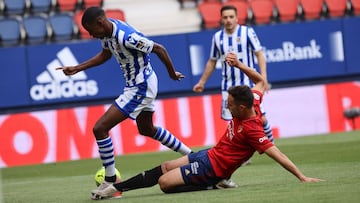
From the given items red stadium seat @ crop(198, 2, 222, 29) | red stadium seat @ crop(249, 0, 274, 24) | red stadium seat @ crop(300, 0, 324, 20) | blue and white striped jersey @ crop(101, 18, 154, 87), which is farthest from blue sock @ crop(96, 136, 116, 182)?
red stadium seat @ crop(300, 0, 324, 20)

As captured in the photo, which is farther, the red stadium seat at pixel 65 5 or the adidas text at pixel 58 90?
the red stadium seat at pixel 65 5

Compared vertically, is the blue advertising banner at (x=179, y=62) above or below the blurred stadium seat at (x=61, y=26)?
below

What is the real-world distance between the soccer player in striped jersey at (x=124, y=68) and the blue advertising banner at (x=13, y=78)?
26.5 feet

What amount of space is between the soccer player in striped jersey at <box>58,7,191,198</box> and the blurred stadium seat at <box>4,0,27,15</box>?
10761 millimetres

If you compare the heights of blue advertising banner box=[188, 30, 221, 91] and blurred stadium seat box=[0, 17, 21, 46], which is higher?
blurred stadium seat box=[0, 17, 21, 46]

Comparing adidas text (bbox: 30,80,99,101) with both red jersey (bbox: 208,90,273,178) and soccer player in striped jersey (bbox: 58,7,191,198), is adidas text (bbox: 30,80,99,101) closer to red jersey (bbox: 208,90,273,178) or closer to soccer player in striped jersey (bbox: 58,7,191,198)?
soccer player in striped jersey (bbox: 58,7,191,198)

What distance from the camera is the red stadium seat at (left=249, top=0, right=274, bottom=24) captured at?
21.6 meters

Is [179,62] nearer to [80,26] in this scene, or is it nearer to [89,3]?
[80,26]

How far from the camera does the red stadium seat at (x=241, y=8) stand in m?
21.3

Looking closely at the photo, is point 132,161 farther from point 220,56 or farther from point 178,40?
point 178,40

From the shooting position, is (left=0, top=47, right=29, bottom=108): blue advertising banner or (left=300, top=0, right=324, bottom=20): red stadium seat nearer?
(left=0, top=47, right=29, bottom=108): blue advertising banner

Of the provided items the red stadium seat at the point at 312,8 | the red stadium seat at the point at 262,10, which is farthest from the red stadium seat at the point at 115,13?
the red stadium seat at the point at 312,8

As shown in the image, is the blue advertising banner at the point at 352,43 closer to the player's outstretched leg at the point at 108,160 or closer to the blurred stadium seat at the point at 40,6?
the blurred stadium seat at the point at 40,6

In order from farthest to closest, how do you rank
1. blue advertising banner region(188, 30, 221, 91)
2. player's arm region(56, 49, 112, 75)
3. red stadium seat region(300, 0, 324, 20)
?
red stadium seat region(300, 0, 324, 20)
blue advertising banner region(188, 30, 221, 91)
player's arm region(56, 49, 112, 75)
